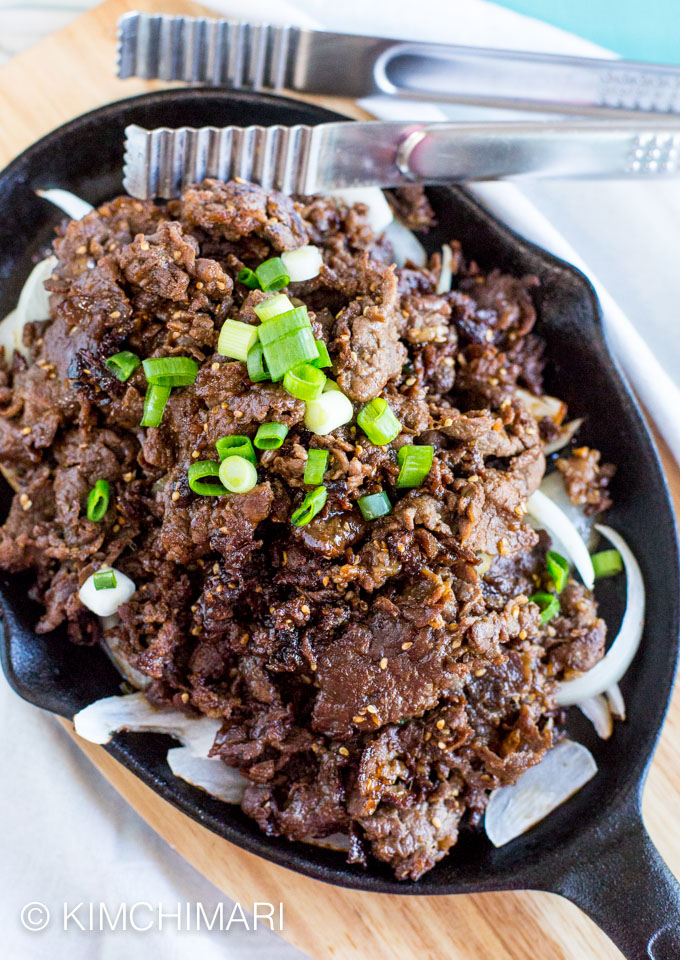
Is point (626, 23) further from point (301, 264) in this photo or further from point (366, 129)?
point (301, 264)

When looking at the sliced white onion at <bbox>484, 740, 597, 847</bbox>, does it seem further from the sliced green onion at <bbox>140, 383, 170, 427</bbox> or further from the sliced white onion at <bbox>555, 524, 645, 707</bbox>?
the sliced green onion at <bbox>140, 383, 170, 427</bbox>

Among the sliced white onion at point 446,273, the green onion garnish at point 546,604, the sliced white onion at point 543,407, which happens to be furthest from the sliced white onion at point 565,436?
the sliced white onion at point 446,273

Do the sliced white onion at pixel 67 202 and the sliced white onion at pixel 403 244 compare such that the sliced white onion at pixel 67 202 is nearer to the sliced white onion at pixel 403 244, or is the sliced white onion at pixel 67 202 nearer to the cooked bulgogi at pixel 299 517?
the cooked bulgogi at pixel 299 517

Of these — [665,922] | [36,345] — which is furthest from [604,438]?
[36,345]

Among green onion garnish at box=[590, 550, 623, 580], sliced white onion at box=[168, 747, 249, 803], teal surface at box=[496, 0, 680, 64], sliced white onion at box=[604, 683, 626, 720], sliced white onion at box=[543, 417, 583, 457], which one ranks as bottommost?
sliced white onion at box=[168, 747, 249, 803]

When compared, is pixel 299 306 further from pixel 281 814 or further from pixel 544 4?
pixel 544 4

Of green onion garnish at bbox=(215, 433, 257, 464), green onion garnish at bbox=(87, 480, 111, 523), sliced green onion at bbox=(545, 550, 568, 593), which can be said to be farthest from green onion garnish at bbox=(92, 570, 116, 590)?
sliced green onion at bbox=(545, 550, 568, 593)
